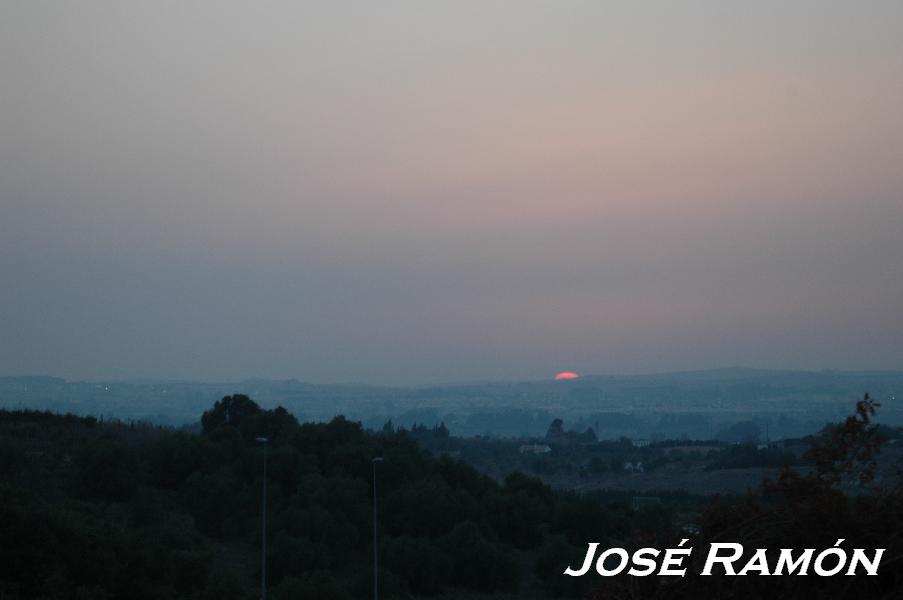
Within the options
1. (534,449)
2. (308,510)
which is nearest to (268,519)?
(308,510)

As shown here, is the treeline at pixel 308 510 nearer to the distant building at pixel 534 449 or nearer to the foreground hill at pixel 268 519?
the foreground hill at pixel 268 519

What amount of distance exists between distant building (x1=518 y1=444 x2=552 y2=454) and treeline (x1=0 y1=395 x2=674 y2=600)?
41.4 m

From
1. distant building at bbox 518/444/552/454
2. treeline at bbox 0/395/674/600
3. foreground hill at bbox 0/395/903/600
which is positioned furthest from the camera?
distant building at bbox 518/444/552/454

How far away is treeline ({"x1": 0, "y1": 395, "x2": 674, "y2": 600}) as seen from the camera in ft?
100.0

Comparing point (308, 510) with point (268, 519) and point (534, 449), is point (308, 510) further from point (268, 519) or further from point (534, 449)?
point (534, 449)

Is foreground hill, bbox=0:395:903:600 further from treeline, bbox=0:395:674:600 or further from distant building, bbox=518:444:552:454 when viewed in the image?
distant building, bbox=518:444:552:454

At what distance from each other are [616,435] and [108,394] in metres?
93.7

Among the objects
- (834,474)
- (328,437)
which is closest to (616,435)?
(328,437)

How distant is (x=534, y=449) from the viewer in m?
91.1

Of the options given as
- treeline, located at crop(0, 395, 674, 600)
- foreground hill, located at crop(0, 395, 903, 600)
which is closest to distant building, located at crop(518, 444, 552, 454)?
Result: foreground hill, located at crop(0, 395, 903, 600)

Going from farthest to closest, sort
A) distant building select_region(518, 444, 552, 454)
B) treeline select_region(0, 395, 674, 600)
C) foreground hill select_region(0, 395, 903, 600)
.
→ distant building select_region(518, 444, 552, 454) → treeline select_region(0, 395, 674, 600) → foreground hill select_region(0, 395, 903, 600)

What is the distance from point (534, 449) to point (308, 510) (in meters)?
56.7

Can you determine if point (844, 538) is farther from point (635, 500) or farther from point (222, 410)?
point (635, 500)

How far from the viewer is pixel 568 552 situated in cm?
3475
